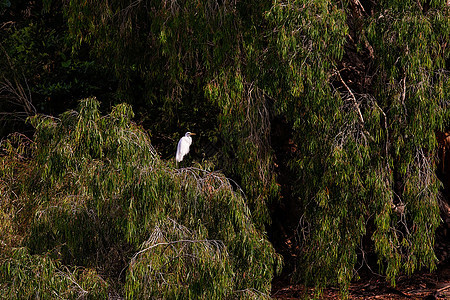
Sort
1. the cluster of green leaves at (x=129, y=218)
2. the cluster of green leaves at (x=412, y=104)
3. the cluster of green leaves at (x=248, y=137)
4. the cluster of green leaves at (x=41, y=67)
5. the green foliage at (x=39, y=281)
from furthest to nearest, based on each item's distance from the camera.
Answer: the cluster of green leaves at (x=41, y=67)
the cluster of green leaves at (x=412, y=104)
the cluster of green leaves at (x=248, y=137)
the cluster of green leaves at (x=129, y=218)
the green foliage at (x=39, y=281)

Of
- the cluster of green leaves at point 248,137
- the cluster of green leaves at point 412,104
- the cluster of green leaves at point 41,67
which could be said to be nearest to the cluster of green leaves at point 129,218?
the cluster of green leaves at point 248,137

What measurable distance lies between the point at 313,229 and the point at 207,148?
2881mm

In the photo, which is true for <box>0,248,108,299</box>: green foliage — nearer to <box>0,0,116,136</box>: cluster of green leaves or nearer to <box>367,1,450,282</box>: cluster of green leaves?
<box>367,1,450,282</box>: cluster of green leaves

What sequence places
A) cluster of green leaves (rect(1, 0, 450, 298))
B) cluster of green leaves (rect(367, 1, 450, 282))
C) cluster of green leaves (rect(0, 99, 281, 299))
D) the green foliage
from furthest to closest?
cluster of green leaves (rect(367, 1, 450, 282))
cluster of green leaves (rect(1, 0, 450, 298))
cluster of green leaves (rect(0, 99, 281, 299))
the green foliage

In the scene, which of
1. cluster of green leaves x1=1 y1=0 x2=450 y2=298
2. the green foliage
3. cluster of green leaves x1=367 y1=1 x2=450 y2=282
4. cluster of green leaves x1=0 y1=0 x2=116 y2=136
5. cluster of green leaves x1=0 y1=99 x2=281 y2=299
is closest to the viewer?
the green foliage

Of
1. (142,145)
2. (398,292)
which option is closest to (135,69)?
(142,145)

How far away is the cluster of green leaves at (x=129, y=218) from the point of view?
221 inches

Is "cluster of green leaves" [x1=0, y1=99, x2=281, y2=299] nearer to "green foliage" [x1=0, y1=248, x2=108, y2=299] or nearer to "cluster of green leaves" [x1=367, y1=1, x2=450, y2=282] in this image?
"green foliage" [x1=0, y1=248, x2=108, y2=299]

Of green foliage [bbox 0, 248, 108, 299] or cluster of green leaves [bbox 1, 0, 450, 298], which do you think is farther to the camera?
cluster of green leaves [bbox 1, 0, 450, 298]

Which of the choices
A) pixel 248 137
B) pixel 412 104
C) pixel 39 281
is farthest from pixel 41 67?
pixel 39 281

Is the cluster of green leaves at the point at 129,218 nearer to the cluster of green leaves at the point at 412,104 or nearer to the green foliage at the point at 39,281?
the green foliage at the point at 39,281

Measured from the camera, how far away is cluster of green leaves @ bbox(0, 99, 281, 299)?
562cm

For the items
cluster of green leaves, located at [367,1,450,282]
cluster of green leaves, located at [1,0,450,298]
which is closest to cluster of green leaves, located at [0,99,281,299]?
cluster of green leaves, located at [1,0,450,298]

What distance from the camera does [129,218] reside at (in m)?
5.71
